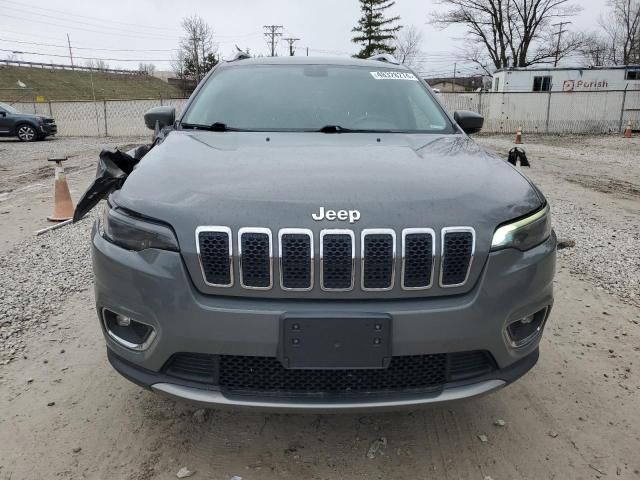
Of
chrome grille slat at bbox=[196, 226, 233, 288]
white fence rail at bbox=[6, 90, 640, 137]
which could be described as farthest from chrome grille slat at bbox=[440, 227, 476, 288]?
white fence rail at bbox=[6, 90, 640, 137]

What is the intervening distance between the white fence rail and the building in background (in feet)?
14.5

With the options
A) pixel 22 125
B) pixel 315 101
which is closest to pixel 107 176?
pixel 315 101

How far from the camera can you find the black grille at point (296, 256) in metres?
1.83

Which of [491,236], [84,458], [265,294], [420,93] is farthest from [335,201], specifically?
[420,93]

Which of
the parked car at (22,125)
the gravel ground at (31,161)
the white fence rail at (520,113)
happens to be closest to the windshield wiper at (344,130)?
the gravel ground at (31,161)

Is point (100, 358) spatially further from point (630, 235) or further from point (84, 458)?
point (630, 235)

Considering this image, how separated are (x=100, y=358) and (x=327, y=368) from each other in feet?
6.09

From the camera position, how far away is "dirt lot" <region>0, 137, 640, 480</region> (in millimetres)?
2221

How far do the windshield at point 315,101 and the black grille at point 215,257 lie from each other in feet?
4.29

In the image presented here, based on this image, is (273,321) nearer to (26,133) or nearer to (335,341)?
(335,341)

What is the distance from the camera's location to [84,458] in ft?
7.42

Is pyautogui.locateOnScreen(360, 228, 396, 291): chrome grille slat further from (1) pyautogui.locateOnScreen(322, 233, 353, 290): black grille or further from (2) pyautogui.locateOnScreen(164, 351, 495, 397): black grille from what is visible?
(2) pyautogui.locateOnScreen(164, 351, 495, 397): black grille

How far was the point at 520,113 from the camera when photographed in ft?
80.4

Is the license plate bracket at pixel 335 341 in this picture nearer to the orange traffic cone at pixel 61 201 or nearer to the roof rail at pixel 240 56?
the roof rail at pixel 240 56
